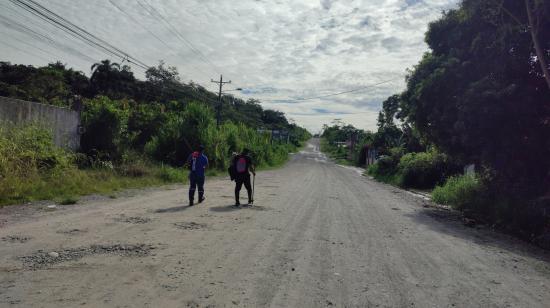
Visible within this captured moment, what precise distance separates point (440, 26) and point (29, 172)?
15.7 meters

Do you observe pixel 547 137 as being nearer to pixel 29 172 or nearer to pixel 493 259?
pixel 493 259

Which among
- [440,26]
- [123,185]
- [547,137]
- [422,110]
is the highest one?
[440,26]

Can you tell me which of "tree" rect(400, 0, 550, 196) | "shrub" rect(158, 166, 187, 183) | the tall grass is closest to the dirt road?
the tall grass

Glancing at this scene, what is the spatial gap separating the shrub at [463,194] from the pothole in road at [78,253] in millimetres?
12054

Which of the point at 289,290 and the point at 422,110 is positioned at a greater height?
the point at 422,110

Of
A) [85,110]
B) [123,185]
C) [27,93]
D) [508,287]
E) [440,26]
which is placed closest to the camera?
[508,287]

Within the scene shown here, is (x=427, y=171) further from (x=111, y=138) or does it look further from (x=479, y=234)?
(x=111, y=138)

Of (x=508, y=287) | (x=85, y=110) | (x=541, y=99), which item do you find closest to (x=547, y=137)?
(x=541, y=99)

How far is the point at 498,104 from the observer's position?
1231 centimetres

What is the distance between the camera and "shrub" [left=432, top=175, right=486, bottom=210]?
14969 millimetres

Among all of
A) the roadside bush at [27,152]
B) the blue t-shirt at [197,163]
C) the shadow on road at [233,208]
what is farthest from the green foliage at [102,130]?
the shadow on road at [233,208]

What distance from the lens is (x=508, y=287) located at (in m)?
5.93

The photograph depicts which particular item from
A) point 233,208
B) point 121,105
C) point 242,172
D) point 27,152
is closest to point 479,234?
Answer: point 233,208

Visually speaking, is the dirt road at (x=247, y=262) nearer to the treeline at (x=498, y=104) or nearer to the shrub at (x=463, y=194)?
the treeline at (x=498, y=104)
